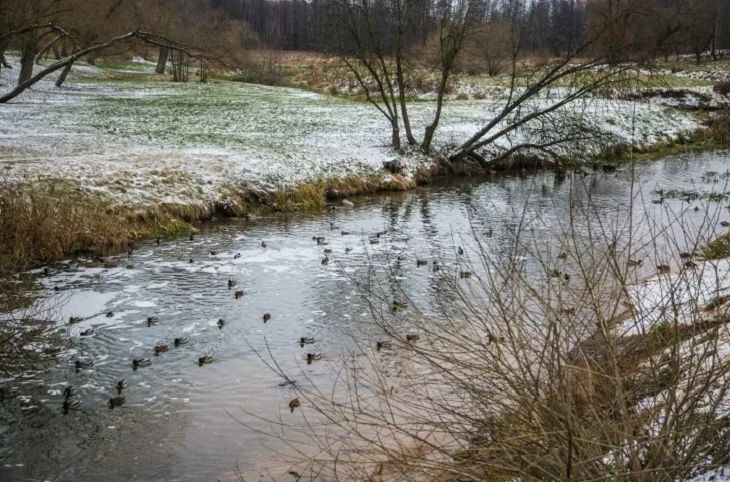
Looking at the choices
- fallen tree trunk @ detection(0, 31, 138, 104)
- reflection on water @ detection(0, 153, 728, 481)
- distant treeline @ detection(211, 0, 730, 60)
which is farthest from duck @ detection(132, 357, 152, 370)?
distant treeline @ detection(211, 0, 730, 60)

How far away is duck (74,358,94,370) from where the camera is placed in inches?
268

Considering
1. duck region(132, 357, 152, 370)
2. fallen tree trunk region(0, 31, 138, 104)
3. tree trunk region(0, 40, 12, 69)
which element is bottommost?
duck region(132, 357, 152, 370)

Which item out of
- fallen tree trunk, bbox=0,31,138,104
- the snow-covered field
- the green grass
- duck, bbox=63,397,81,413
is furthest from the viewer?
the snow-covered field

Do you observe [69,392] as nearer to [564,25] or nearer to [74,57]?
[74,57]

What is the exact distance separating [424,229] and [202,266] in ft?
16.1

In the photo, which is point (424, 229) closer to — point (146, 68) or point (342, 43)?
point (342, 43)

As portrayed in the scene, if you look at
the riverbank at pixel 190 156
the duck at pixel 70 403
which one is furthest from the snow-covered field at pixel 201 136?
the duck at pixel 70 403

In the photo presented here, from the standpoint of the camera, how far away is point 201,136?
2059 cm

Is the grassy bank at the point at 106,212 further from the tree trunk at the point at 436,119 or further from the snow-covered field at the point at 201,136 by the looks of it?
the tree trunk at the point at 436,119

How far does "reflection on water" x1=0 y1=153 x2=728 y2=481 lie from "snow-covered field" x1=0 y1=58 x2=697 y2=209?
2.06m

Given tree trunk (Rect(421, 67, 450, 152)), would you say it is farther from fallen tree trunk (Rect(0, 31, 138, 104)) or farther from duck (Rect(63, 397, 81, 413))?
duck (Rect(63, 397, 81, 413))

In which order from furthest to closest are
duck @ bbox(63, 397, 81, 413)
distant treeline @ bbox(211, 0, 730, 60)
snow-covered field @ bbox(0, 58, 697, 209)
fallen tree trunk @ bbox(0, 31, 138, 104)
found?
distant treeline @ bbox(211, 0, 730, 60) → snow-covered field @ bbox(0, 58, 697, 209) → fallen tree trunk @ bbox(0, 31, 138, 104) → duck @ bbox(63, 397, 81, 413)

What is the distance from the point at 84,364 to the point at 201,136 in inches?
575

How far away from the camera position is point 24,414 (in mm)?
5809
